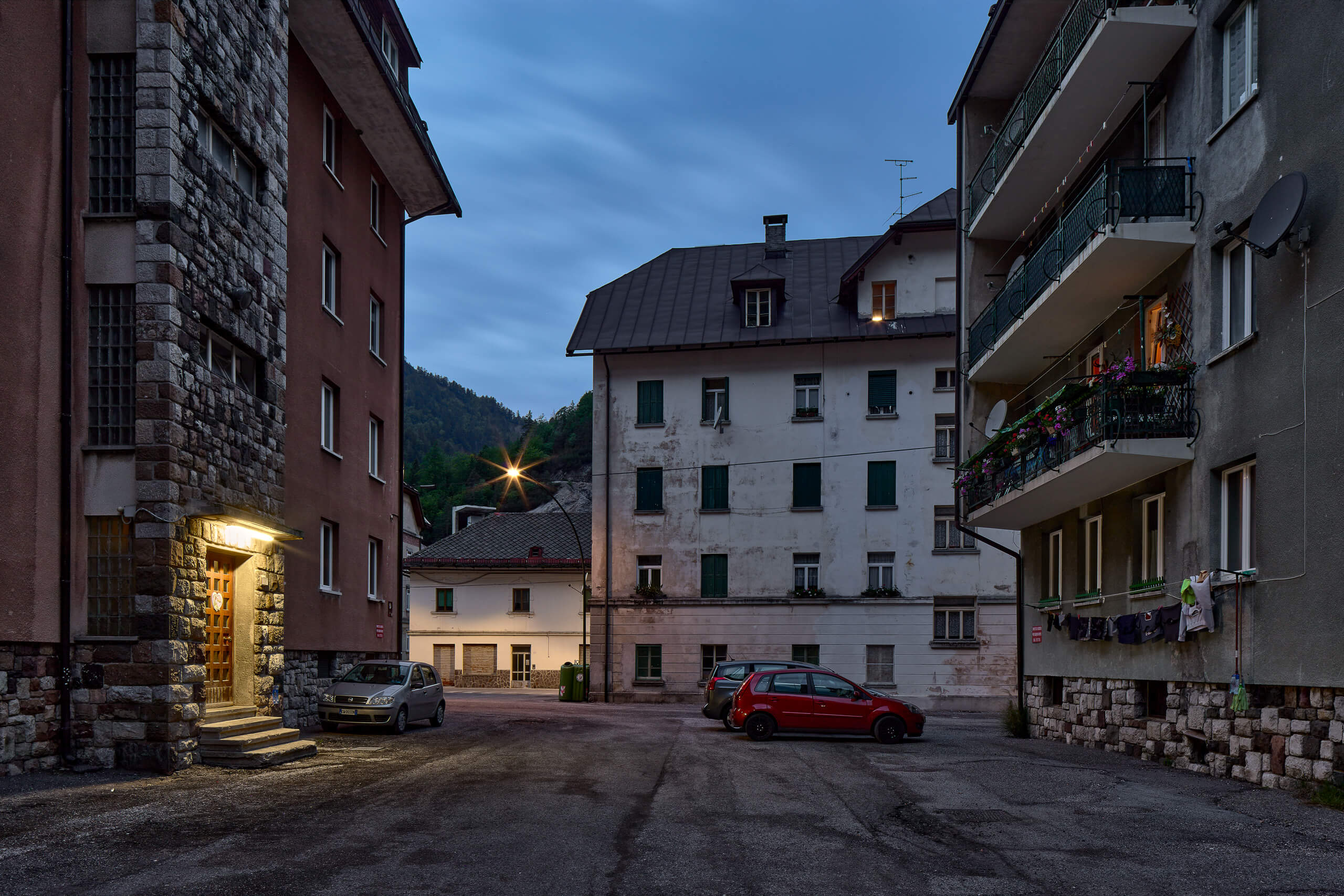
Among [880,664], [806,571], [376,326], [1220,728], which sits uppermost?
[376,326]

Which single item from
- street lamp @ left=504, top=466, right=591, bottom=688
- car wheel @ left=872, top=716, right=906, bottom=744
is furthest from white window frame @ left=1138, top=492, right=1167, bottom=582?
street lamp @ left=504, top=466, right=591, bottom=688

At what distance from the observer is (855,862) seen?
8531 millimetres

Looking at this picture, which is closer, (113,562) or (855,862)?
(855,862)

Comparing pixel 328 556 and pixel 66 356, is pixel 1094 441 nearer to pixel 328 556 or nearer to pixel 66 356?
pixel 66 356

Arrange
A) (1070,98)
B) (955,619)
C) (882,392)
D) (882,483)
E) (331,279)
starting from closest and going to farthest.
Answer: (1070,98), (331,279), (955,619), (882,483), (882,392)

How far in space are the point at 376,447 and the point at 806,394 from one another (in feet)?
54.7

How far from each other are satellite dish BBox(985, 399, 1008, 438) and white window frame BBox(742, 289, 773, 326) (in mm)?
17520

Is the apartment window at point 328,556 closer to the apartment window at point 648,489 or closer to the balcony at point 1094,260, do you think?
the balcony at point 1094,260

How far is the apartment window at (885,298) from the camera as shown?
39125mm

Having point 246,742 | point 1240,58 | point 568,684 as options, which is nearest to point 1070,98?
point 1240,58

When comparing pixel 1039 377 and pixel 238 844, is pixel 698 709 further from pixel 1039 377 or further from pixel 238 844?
pixel 238 844

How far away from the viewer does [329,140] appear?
2416 cm

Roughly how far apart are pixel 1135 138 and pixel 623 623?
25.2m

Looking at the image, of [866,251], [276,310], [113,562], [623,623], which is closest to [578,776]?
[113,562]
